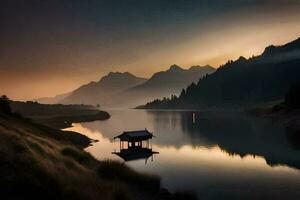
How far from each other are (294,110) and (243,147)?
263ft

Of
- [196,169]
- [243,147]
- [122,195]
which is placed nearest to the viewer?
[122,195]

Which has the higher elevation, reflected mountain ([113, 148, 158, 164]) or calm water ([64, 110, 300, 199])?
reflected mountain ([113, 148, 158, 164])

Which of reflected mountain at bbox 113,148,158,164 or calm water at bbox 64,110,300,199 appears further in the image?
reflected mountain at bbox 113,148,158,164

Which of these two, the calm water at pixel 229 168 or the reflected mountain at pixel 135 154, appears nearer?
the calm water at pixel 229 168

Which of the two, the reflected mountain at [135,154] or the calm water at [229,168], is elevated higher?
the reflected mountain at [135,154]

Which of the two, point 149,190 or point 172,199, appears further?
point 149,190

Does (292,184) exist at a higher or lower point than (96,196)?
lower

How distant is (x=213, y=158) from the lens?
70.8 m

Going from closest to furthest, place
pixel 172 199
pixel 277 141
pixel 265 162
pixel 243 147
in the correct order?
pixel 172 199 → pixel 265 162 → pixel 243 147 → pixel 277 141

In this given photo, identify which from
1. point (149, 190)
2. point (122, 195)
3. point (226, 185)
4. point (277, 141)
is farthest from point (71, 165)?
point (277, 141)

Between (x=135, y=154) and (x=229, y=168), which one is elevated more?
(x=135, y=154)

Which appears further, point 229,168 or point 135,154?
point 135,154

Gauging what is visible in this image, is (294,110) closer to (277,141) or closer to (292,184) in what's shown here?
(277,141)

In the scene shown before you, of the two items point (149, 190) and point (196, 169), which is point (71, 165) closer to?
point (149, 190)
